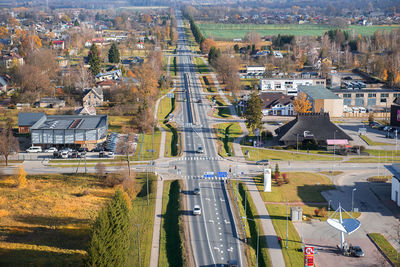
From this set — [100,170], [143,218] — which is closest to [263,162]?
[100,170]

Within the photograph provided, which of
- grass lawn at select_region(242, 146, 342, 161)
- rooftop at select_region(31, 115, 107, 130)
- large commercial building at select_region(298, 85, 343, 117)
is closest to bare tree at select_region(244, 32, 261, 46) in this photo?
large commercial building at select_region(298, 85, 343, 117)

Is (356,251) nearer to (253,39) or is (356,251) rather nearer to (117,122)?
(117,122)

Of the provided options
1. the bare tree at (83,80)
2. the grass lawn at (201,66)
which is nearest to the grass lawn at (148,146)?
the bare tree at (83,80)

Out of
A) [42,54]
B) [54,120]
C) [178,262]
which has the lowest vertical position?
[178,262]

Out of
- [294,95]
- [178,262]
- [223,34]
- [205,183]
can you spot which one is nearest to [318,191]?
[205,183]

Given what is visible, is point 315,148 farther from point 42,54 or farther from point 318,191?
point 42,54
